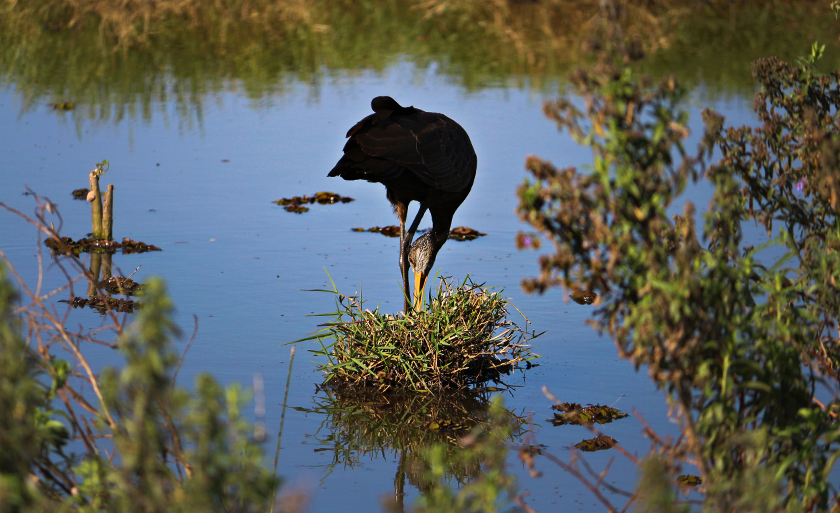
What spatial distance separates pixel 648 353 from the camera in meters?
2.74

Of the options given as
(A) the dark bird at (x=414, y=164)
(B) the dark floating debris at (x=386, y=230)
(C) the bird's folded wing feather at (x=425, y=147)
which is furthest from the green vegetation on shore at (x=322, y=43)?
(C) the bird's folded wing feather at (x=425, y=147)

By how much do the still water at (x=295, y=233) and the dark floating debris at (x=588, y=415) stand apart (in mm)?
61

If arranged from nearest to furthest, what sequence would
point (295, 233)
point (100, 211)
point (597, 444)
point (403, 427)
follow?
point (597, 444) → point (403, 427) → point (100, 211) → point (295, 233)

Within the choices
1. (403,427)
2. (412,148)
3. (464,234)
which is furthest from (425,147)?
(464,234)

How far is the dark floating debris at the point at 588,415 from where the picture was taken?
5000 mm

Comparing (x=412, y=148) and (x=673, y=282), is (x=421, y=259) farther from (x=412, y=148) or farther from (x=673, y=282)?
(x=673, y=282)

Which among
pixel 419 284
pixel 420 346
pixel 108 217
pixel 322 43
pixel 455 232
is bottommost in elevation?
pixel 420 346

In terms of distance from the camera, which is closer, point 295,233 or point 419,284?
point 419,284

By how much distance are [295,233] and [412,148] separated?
2.71 m

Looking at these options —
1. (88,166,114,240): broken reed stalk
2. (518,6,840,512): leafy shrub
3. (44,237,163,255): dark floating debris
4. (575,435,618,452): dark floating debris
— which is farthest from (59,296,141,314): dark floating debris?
(518,6,840,512): leafy shrub

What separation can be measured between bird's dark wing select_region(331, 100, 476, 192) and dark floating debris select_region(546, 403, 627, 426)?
172 centimetres

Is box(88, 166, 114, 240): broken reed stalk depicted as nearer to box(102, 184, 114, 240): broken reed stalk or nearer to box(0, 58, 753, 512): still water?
box(102, 184, 114, 240): broken reed stalk

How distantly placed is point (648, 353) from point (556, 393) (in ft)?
9.00

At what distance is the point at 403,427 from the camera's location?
4922mm
